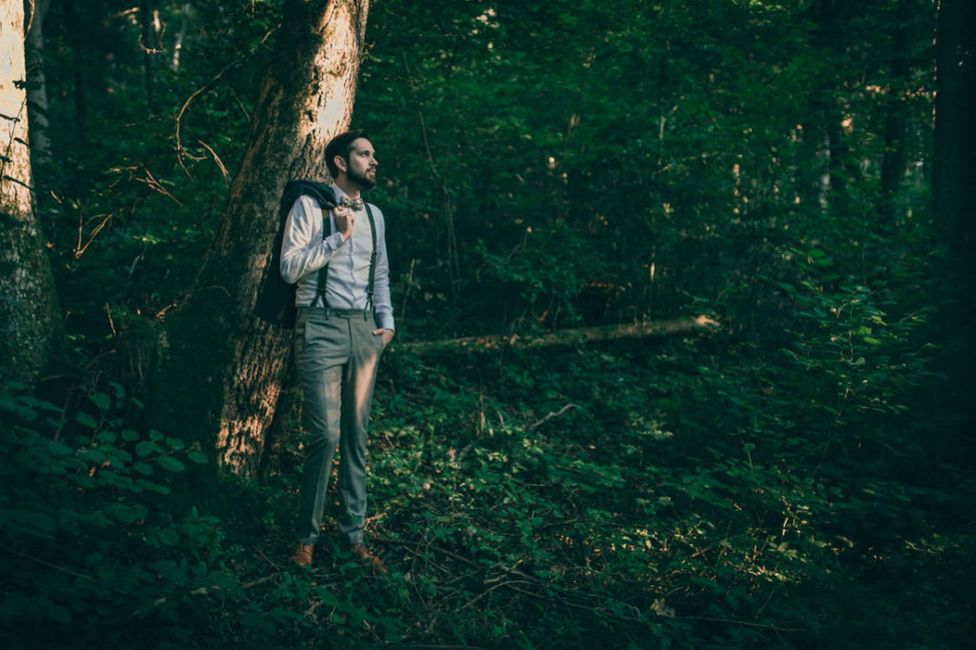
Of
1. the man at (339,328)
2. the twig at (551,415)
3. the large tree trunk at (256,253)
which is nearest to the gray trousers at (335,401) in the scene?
the man at (339,328)

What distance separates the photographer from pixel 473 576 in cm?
427

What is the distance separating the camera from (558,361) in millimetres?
8477

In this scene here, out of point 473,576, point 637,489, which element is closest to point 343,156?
point 473,576

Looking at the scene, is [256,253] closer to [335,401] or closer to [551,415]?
[335,401]

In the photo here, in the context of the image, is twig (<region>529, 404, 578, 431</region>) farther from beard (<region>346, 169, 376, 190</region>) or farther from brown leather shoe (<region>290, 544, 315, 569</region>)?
beard (<region>346, 169, 376, 190</region>)

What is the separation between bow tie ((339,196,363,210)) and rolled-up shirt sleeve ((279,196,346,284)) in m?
0.15

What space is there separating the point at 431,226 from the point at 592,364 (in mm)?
2957

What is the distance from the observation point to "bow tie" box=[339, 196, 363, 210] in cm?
392

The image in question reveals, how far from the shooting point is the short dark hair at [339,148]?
4.02 meters

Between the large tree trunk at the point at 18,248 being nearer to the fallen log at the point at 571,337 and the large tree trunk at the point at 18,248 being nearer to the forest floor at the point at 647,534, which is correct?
the forest floor at the point at 647,534

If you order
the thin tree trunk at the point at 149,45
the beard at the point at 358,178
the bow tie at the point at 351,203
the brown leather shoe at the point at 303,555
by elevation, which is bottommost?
the brown leather shoe at the point at 303,555

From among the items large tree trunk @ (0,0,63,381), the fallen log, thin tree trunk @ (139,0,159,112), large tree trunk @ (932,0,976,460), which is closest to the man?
large tree trunk @ (0,0,63,381)

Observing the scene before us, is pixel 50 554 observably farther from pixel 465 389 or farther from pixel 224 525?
pixel 465 389

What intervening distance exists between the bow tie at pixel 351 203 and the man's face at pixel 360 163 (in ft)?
0.33
